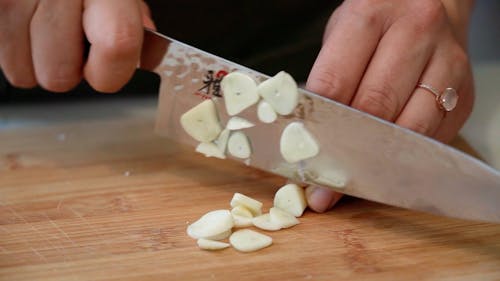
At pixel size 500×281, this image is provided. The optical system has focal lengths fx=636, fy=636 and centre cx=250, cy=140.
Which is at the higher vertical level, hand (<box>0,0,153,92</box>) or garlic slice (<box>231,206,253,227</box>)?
hand (<box>0,0,153,92</box>)

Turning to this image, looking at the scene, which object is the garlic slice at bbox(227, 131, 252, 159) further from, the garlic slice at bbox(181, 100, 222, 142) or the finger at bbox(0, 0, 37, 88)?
the finger at bbox(0, 0, 37, 88)

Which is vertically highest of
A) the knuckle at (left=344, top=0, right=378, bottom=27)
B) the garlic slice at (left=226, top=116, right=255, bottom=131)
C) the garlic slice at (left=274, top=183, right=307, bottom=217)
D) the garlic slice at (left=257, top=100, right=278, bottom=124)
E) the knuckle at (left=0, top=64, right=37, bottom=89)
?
the knuckle at (left=344, top=0, right=378, bottom=27)

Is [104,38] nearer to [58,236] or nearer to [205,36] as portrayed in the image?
[58,236]

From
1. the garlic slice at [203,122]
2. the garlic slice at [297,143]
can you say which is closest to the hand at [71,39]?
the garlic slice at [203,122]

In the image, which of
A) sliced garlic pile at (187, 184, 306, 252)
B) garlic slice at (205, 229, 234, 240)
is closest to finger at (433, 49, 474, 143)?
sliced garlic pile at (187, 184, 306, 252)

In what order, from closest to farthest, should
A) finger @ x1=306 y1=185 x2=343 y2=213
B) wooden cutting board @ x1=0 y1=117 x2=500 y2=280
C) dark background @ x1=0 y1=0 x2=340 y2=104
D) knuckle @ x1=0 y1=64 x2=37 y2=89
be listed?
wooden cutting board @ x1=0 y1=117 x2=500 y2=280 → finger @ x1=306 y1=185 x2=343 y2=213 → knuckle @ x1=0 y1=64 x2=37 y2=89 → dark background @ x1=0 y1=0 x2=340 y2=104

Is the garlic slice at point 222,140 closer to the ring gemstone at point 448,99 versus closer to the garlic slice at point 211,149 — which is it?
the garlic slice at point 211,149

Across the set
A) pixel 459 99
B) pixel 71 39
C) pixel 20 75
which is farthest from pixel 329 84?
pixel 20 75
